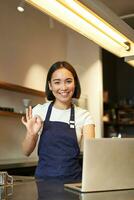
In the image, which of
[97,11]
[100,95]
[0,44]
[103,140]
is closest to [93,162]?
[103,140]

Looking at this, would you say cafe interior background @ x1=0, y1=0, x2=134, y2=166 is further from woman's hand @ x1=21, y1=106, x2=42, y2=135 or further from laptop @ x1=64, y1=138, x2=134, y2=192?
laptop @ x1=64, y1=138, x2=134, y2=192

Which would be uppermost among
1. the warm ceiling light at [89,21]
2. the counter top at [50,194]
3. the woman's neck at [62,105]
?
the warm ceiling light at [89,21]

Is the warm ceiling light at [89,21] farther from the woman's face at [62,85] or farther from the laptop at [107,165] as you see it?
the laptop at [107,165]

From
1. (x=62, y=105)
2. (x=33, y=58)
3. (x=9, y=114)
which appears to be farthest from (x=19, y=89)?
(x=62, y=105)

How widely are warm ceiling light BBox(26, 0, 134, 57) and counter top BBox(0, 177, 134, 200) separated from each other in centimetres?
77

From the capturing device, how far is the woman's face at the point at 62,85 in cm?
183

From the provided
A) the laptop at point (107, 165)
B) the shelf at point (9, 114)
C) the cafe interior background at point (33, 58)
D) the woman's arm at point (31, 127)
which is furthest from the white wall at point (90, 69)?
the laptop at point (107, 165)

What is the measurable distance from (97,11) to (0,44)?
2.33 metres

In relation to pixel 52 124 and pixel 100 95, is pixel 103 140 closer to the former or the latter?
pixel 52 124

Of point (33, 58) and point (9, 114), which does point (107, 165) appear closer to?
point (9, 114)

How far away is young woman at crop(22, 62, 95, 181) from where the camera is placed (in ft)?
5.58

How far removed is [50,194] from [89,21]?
90 centimetres

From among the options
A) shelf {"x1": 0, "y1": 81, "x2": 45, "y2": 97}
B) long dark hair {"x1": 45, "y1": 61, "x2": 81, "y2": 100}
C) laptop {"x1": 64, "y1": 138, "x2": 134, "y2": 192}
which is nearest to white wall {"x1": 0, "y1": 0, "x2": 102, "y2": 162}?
shelf {"x1": 0, "y1": 81, "x2": 45, "y2": 97}

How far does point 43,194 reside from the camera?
1201 millimetres
